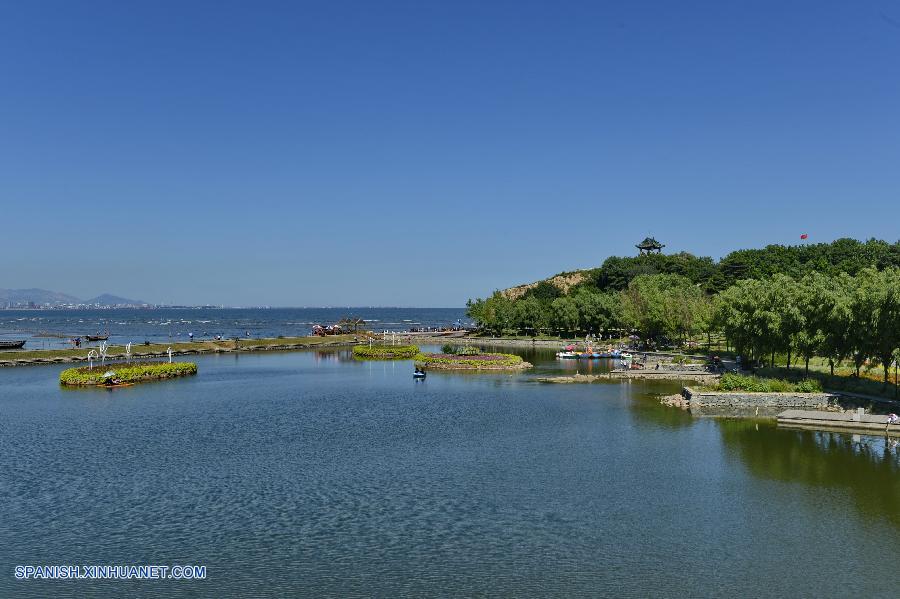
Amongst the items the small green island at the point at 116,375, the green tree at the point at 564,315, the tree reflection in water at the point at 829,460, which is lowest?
the tree reflection in water at the point at 829,460

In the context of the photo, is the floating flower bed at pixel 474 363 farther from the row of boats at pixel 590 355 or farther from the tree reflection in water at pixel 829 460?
the tree reflection in water at pixel 829 460

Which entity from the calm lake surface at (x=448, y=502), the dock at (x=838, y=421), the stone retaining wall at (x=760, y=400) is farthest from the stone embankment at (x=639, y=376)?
the dock at (x=838, y=421)

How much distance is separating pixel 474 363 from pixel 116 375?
149ft

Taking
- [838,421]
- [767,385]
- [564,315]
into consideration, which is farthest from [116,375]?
[564,315]

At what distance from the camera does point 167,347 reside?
124062mm

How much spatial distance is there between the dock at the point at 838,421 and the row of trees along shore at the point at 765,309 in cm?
528

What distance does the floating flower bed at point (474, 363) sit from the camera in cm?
9638

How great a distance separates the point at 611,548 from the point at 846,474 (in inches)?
768

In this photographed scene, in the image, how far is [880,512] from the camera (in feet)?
107

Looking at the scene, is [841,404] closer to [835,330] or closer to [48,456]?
[835,330]

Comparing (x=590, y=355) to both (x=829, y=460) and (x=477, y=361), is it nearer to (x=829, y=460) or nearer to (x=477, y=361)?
(x=477, y=361)

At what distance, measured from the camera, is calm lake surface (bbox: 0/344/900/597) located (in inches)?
1008

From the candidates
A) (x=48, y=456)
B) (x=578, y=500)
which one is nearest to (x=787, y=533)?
(x=578, y=500)

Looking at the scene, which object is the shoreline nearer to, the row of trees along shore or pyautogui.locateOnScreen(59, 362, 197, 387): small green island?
pyautogui.locateOnScreen(59, 362, 197, 387): small green island
